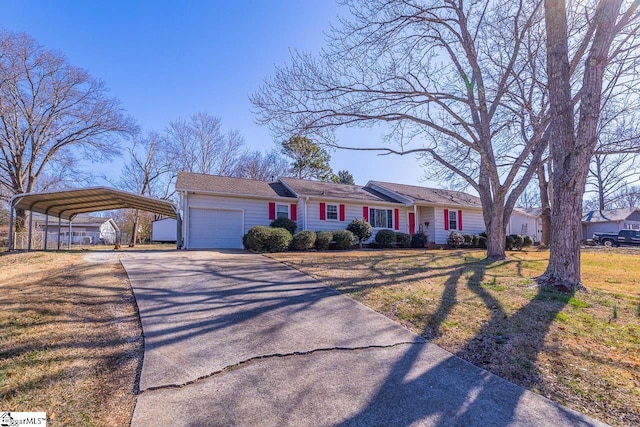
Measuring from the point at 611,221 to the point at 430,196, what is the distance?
26.1 m

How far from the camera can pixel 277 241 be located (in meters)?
12.9

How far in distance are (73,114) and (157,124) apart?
347 inches

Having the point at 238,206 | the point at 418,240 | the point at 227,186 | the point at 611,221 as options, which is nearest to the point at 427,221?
the point at 418,240

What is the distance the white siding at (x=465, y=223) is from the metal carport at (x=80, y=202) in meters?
14.4

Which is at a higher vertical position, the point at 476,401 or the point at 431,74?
the point at 431,74

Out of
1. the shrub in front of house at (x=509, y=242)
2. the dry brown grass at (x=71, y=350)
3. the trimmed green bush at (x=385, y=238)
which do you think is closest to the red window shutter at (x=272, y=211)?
the trimmed green bush at (x=385, y=238)

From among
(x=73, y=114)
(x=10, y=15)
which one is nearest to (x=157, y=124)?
(x=73, y=114)

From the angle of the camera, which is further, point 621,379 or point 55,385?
point 621,379

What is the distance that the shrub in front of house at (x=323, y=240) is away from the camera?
579 inches

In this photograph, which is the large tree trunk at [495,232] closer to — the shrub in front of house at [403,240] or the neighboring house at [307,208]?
the shrub in front of house at [403,240]

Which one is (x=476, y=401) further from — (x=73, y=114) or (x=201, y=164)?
(x=201, y=164)

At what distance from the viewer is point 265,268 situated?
8.48 m

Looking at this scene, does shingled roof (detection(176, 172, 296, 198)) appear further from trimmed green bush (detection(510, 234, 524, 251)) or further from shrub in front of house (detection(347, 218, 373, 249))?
trimmed green bush (detection(510, 234, 524, 251))

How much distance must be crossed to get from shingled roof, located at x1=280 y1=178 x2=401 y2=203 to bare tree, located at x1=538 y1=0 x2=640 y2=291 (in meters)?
10.9
